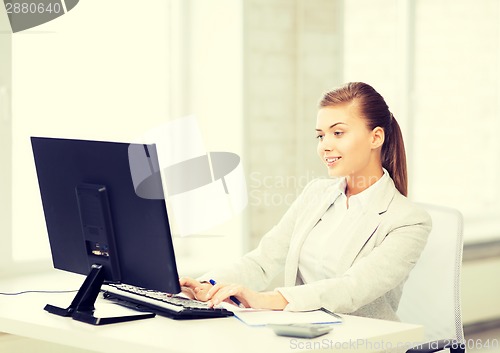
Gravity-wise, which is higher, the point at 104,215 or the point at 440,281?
the point at 104,215

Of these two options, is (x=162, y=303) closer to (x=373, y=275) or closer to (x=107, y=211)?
(x=107, y=211)

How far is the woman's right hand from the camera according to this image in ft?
7.20

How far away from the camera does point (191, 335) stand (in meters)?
1.79

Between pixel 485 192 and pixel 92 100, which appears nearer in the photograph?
pixel 92 100

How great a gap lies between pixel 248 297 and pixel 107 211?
0.41m

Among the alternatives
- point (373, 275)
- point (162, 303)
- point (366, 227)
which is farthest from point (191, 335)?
point (366, 227)

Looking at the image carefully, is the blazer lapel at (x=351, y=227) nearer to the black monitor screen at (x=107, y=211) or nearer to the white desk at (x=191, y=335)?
the white desk at (x=191, y=335)

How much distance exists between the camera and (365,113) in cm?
238

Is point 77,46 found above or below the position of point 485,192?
above

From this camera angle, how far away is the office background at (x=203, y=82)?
3.19 meters

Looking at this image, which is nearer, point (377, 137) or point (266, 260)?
point (377, 137)

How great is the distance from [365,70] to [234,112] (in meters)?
1.14

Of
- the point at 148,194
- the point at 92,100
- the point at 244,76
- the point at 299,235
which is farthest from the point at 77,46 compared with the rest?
the point at 148,194

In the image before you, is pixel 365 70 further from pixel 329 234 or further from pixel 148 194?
pixel 148 194
